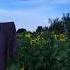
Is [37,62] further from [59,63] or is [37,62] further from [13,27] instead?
[13,27]

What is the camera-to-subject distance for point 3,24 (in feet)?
10.6

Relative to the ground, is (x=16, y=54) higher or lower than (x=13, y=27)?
lower

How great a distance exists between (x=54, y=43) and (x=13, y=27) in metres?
1.57

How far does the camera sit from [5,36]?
3.24 meters

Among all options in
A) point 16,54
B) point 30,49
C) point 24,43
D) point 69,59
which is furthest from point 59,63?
point 16,54

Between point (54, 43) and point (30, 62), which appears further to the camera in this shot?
point (54, 43)

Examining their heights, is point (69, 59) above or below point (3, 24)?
below

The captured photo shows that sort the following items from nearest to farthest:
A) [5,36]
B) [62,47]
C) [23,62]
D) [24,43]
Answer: [5,36] < [23,62] < [62,47] < [24,43]

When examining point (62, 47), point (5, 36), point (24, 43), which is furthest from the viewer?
point (24, 43)

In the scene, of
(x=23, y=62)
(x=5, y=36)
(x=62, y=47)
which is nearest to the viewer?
(x=5, y=36)

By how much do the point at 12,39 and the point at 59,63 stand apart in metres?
1.26

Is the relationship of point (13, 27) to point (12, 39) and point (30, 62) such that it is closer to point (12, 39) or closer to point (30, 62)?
point (12, 39)

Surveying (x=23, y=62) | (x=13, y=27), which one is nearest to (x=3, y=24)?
(x=13, y=27)

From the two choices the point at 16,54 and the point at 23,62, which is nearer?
the point at 16,54
